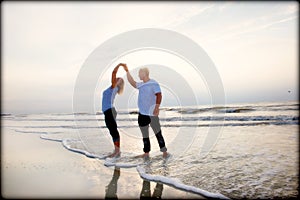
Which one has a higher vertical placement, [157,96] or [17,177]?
[157,96]

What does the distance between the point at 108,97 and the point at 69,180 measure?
8.11ft

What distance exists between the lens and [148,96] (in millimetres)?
6230

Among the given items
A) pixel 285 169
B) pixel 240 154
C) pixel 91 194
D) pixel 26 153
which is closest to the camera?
pixel 91 194

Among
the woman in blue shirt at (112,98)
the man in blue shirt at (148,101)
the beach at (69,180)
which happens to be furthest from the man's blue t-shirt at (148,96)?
the beach at (69,180)

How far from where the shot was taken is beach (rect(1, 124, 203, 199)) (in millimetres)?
3912

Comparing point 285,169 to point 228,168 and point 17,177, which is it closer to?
point 228,168

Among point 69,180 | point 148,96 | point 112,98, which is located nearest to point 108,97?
point 112,98

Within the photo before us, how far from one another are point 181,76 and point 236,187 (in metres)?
3.22

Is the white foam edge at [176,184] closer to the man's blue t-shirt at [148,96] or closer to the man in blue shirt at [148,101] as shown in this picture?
the man in blue shirt at [148,101]

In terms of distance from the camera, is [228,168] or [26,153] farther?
[26,153]

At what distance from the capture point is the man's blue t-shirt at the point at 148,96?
619 centimetres

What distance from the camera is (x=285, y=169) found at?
482cm

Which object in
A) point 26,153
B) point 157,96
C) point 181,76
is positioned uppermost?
point 181,76

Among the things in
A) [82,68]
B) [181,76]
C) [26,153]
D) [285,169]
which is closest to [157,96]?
[181,76]
